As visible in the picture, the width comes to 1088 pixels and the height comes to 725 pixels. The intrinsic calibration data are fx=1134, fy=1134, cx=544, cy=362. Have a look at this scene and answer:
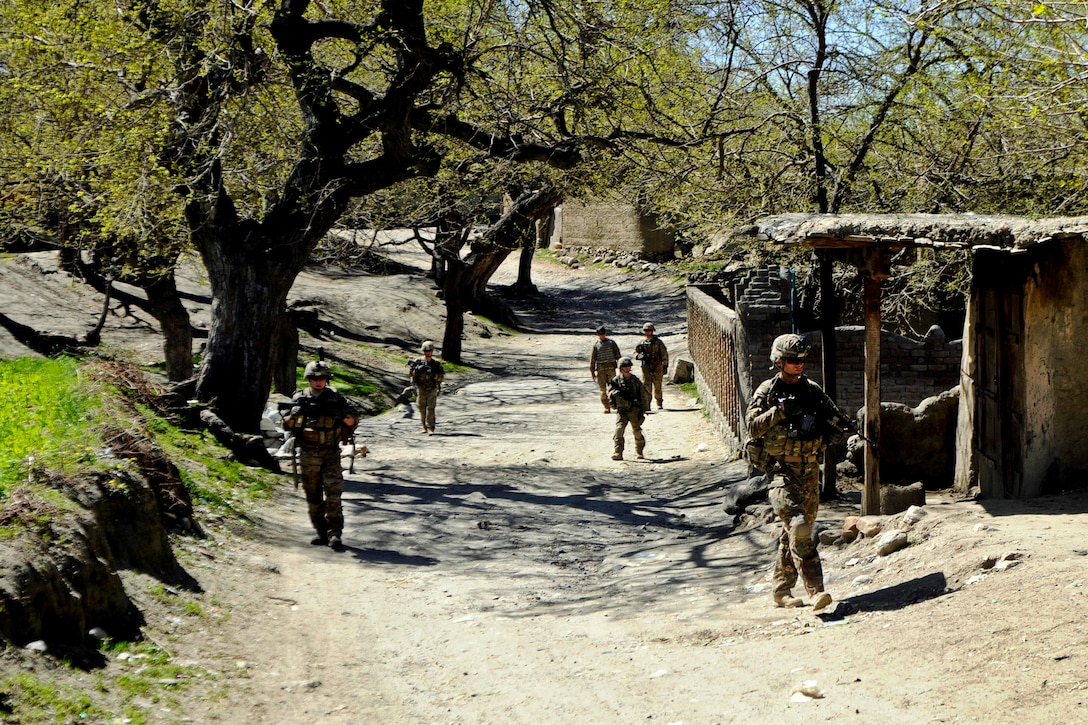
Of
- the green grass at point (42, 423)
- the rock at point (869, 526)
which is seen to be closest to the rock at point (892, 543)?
the rock at point (869, 526)

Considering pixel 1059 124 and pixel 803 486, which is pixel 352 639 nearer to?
pixel 803 486

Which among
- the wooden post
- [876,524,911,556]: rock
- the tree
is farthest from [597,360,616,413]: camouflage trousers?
[876,524,911,556]: rock

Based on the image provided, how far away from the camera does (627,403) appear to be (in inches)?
554

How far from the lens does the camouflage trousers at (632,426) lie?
1416cm

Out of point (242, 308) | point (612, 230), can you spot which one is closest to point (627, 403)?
point (242, 308)

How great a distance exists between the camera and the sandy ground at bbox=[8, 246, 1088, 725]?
5.53 m

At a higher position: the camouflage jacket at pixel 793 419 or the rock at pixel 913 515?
the camouflage jacket at pixel 793 419

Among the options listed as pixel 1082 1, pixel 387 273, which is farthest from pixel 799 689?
pixel 387 273

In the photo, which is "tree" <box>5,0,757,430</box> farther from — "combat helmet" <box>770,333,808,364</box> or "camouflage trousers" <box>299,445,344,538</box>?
"combat helmet" <box>770,333,808,364</box>

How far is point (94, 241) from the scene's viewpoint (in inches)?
591

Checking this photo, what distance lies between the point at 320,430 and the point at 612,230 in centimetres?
3398

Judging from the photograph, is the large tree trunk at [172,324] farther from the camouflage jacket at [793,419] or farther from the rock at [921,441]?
the camouflage jacket at [793,419]

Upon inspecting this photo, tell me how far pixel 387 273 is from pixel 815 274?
826 inches

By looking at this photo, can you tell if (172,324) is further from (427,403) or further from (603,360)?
(603,360)
